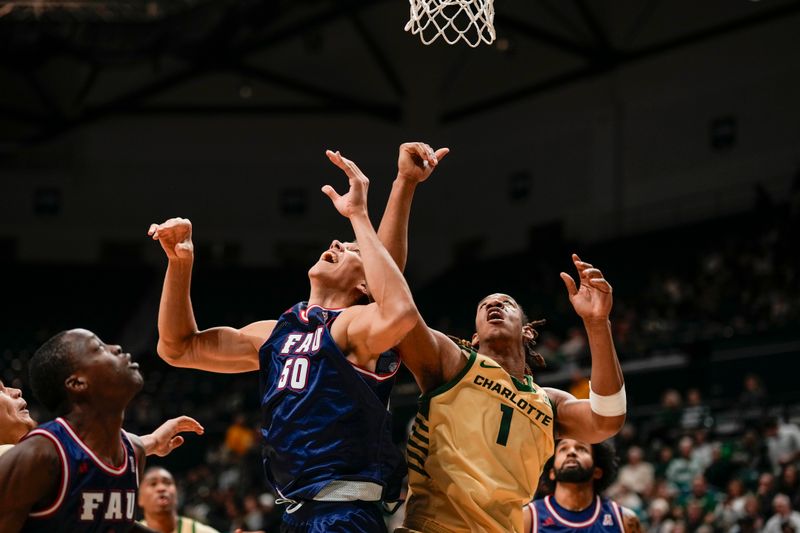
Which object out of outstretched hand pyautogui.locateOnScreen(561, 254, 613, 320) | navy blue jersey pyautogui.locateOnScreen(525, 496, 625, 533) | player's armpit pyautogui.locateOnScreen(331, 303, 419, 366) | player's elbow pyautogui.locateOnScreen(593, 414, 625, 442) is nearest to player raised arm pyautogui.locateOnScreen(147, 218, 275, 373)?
player's armpit pyautogui.locateOnScreen(331, 303, 419, 366)

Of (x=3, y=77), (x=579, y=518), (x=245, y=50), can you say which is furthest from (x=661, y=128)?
(x=579, y=518)

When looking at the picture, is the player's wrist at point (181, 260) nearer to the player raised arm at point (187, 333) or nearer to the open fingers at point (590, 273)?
the player raised arm at point (187, 333)

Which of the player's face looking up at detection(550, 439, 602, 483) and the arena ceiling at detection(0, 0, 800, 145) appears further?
the arena ceiling at detection(0, 0, 800, 145)

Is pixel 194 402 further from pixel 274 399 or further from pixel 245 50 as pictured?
pixel 274 399

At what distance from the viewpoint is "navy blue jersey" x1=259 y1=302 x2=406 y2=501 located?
4926 mm

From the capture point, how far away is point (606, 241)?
24188 mm

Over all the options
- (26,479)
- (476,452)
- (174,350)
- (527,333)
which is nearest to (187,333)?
(174,350)

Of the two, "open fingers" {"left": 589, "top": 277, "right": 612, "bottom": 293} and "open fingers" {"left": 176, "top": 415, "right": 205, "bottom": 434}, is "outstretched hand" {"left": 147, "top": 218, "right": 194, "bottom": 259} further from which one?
"open fingers" {"left": 589, "top": 277, "right": 612, "bottom": 293}

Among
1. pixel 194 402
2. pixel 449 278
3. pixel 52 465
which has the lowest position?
pixel 52 465

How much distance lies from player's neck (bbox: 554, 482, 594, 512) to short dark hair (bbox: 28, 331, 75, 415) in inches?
154

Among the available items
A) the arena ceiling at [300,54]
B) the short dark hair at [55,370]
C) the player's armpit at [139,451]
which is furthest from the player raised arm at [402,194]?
the arena ceiling at [300,54]

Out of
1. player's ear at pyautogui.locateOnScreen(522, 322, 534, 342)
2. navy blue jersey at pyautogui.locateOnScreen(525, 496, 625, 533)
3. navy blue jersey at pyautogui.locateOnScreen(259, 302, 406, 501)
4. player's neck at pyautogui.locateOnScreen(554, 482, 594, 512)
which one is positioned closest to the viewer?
navy blue jersey at pyautogui.locateOnScreen(259, 302, 406, 501)

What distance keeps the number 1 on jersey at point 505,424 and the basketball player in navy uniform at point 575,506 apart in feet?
6.29

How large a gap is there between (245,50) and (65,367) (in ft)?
71.9
